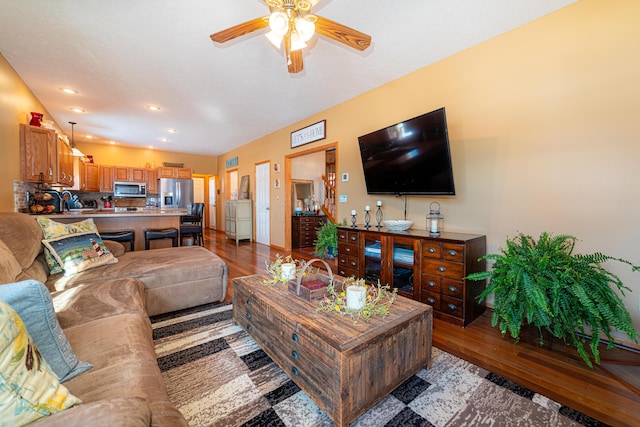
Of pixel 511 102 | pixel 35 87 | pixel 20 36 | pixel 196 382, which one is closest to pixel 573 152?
pixel 511 102

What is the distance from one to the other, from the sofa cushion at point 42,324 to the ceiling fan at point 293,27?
181 cm

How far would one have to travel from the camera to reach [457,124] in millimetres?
2775

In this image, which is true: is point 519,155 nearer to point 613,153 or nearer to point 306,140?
point 613,153

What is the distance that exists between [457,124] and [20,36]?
4459 millimetres

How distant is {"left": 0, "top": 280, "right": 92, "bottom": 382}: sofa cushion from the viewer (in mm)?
868

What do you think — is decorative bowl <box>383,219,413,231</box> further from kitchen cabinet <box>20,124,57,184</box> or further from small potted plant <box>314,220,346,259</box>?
Result: kitchen cabinet <box>20,124,57,184</box>

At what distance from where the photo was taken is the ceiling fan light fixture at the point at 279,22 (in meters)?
1.62

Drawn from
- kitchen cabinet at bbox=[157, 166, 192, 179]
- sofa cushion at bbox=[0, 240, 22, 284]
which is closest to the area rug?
sofa cushion at bbox=[0, 240, 22, 284]

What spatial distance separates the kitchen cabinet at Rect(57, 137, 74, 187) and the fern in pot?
5.82 m

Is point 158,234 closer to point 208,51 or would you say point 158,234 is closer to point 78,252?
point 78,252

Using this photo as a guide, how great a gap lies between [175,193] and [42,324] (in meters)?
7.40

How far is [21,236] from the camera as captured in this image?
78.7 inches

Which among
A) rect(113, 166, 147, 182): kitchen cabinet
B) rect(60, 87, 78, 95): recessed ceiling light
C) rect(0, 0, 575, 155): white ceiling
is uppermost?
rect(60, 87, 78, 95): recessed ceiling light

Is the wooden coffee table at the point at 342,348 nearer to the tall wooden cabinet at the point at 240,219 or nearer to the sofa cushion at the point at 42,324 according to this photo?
the sofa cushion at the point at 42,324
